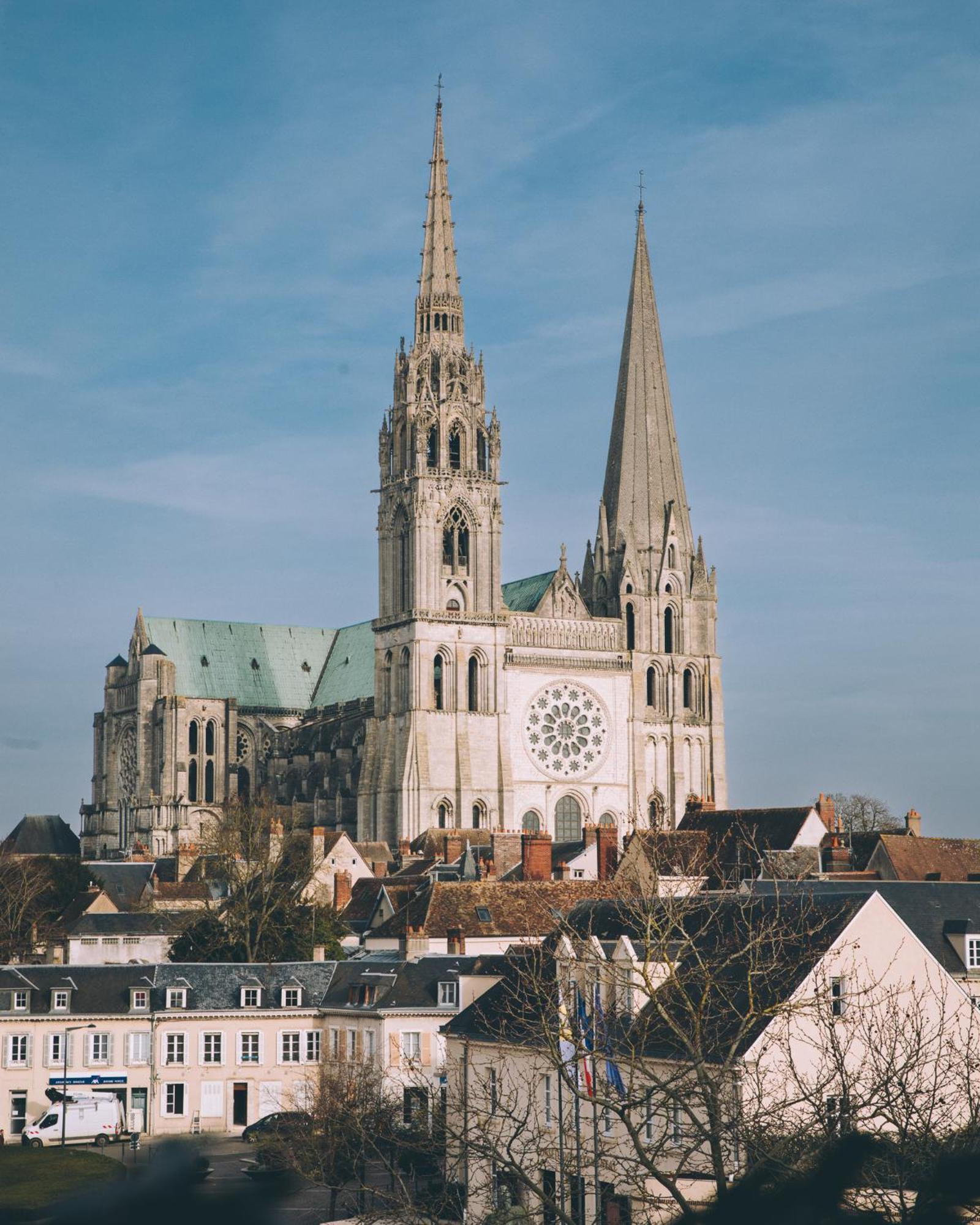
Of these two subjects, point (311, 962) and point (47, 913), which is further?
point (47, 913)

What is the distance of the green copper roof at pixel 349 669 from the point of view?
5192 inches

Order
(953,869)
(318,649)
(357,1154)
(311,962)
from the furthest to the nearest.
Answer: (318,649) → (953,869) → (311,962) → (357,1154)

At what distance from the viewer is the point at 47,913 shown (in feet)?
260

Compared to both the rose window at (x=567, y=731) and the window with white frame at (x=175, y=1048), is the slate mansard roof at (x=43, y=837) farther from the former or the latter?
the window with white frame at (x=175, y=1048)

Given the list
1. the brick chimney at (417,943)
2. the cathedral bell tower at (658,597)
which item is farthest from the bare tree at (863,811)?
the brick chimney at (417,943)

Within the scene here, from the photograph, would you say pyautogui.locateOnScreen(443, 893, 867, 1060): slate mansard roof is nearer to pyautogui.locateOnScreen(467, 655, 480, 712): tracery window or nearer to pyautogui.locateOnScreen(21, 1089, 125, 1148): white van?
pyautogui.locateOnScreen(21, 1089, 125, 1148): white van

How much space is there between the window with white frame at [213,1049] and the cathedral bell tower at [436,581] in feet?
188

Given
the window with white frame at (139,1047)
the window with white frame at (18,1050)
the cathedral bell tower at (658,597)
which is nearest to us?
the window with white frame at (18,1050)

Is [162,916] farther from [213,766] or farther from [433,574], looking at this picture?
[213,766]

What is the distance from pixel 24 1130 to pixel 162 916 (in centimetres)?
2630

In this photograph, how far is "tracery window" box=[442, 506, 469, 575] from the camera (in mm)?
118500

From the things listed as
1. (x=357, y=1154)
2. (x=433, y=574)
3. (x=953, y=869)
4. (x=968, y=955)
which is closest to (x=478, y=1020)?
(x=357, y=1154)

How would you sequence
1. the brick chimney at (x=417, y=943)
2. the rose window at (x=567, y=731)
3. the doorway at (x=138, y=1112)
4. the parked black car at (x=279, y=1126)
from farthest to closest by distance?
1. the rose window at (x=567, y=731)
2. the brick chimney at (x=417, y=943)
3. the doorway at (x=138, y=1112)
4. the parked black car at (x=279, y=1126)

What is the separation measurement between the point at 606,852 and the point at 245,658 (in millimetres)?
70978
